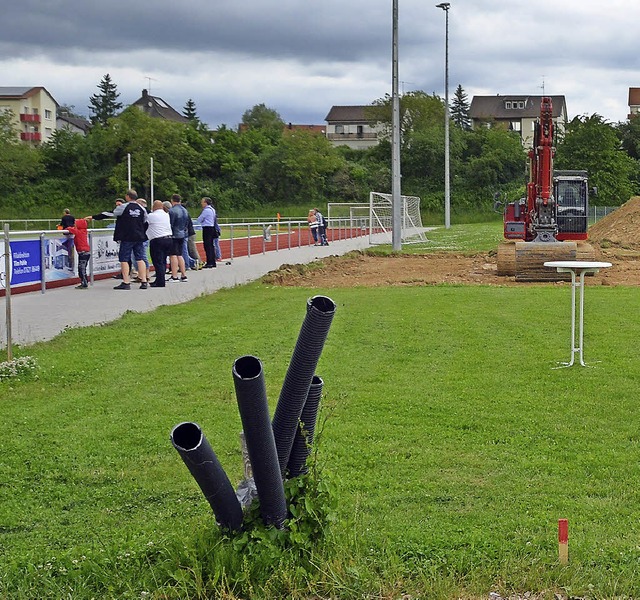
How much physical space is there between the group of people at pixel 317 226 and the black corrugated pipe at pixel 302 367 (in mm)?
34441

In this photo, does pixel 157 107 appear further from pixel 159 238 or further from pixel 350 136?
pixel 159 238

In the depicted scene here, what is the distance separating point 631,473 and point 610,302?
10621 millimetres

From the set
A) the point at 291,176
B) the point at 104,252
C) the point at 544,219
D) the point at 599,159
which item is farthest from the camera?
the point at 291,176

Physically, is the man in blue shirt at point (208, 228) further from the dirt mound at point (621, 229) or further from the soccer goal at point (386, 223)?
the soccer goal at point (386, 223)

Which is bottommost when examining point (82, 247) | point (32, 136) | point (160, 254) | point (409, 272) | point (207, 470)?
point (409, 272)

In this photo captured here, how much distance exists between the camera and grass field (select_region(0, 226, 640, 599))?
4.46m

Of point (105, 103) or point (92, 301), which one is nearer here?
point (92, 301)

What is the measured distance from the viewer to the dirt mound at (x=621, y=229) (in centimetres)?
3688

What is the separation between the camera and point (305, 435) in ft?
15.2

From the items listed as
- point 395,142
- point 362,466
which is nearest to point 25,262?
point 362,466

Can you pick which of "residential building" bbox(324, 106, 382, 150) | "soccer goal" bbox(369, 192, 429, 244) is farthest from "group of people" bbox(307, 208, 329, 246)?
"residential building" bbox(324, 106, 382, 150)

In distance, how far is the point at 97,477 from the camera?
247 inches

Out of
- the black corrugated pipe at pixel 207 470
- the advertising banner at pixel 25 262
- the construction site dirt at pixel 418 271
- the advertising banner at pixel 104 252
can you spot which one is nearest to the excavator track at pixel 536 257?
the construction site dirt at pixel 418 271

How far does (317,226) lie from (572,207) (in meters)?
10.5
